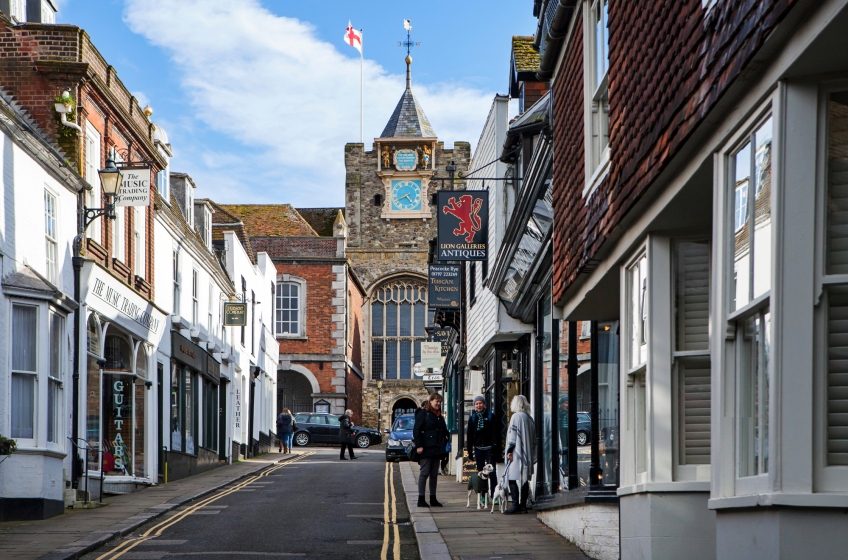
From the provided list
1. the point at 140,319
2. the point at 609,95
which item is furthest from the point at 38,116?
the point at 609,95

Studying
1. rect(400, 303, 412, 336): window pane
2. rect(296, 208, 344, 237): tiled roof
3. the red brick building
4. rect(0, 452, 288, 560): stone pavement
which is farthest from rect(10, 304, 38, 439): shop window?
rect(296, 208, 344, 237): tiled roof

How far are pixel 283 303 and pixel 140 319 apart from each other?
118 ft

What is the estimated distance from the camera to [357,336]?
64.4m

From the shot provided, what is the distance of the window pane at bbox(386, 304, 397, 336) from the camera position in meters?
63.5

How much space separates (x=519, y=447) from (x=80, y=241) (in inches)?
312

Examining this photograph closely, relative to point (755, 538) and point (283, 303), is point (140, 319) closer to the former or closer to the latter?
point (755, 538)

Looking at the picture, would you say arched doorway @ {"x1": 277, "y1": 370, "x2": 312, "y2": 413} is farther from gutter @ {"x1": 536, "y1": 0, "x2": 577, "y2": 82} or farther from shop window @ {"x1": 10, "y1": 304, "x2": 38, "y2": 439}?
gutter @ {"x1": 536, "y1": 0, "x2": 577, "y2": 82}

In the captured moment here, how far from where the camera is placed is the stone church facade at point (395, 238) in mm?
63312

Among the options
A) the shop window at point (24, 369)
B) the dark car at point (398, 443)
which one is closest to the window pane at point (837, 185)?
the shop window at point (24, 369)

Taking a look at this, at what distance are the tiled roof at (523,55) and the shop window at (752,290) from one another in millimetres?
14082

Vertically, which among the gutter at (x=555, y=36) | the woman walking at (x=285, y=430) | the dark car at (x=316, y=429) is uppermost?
the gutter at (x=555, y=36)

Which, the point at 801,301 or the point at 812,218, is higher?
the point at 812,218

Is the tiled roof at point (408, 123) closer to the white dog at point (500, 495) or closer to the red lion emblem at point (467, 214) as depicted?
the red lion emblem at point (467, 214)

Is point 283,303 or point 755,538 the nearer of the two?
point 755,538
